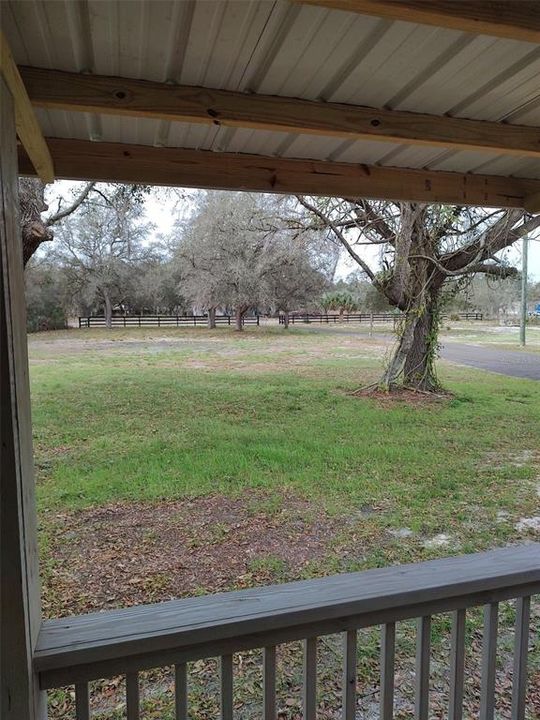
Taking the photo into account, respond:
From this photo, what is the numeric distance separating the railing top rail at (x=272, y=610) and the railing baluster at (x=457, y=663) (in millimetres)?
53

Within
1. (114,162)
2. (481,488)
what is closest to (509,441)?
(481,488)

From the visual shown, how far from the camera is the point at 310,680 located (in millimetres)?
987

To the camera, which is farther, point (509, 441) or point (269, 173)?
point (509, 441)

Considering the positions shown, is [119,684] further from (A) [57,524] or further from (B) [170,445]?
(B) [170,445]

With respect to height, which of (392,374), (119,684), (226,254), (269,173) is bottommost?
(119,684)

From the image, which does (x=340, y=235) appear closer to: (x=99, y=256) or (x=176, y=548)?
(x=176, y=548)

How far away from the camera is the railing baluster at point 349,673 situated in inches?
38.6

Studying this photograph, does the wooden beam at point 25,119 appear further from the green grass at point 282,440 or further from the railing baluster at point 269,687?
the green grass at point 282,440

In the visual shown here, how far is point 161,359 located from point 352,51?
439 inches

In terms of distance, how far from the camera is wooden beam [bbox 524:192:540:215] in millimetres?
2047

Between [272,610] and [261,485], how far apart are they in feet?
10.1

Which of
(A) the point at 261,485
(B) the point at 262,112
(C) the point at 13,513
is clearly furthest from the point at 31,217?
(C) the point at 13,513

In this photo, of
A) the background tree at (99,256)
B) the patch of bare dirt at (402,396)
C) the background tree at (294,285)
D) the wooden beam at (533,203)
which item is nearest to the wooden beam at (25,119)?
the wooden beam at (533,203)

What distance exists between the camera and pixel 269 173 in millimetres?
1818
